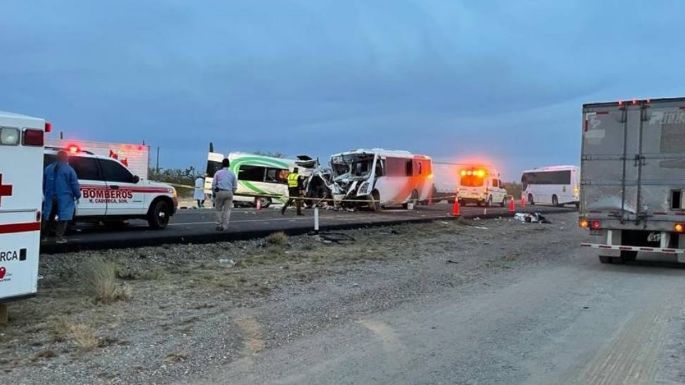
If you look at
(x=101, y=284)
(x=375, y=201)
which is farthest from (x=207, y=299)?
(x=375, y=201)

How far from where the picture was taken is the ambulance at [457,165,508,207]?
4306 cm

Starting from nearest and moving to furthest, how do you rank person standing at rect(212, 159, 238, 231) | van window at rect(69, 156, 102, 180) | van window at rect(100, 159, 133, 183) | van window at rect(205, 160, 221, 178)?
1. van window at rect(69, 156, 102, 180)
2. van window at rect(100, 159, 133, 183)
3. person standing at rect(212, 159, 238, 231)
4. van window at rect(205, 160, 221, 178)

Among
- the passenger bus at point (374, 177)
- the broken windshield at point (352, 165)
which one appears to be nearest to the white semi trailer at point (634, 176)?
the passenger bus at point (374, 177)

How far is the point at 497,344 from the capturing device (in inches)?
275

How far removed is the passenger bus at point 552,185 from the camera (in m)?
50.0

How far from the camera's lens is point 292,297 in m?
9.54

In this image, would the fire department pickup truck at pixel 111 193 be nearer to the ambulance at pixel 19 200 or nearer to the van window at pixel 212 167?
the ambulance at pixel 19 200

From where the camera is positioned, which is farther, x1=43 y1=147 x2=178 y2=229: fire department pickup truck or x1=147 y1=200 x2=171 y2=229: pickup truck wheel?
x1=147 y1=200 x2=171 y2=229: pickup truck wheel

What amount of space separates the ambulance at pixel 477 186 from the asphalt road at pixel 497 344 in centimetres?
3272

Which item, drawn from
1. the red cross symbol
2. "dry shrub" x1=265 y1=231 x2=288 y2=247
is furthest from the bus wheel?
the red cross symbol

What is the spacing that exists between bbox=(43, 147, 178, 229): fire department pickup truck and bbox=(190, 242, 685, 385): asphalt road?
854 centimetres

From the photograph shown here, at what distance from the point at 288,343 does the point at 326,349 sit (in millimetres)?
478

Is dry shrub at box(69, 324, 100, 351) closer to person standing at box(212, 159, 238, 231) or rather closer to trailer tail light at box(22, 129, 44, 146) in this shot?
trailer tail light at box(22, 129, 44, 146)

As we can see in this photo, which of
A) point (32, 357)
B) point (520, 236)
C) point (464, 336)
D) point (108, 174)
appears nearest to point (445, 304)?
point (464, 336)
